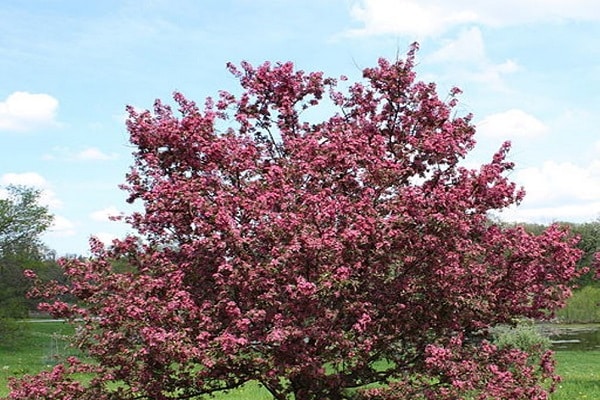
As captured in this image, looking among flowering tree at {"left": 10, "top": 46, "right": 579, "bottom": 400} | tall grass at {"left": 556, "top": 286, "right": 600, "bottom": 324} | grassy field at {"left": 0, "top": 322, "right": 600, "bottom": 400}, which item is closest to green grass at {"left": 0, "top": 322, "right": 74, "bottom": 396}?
grassy field at {"left": 0, "top": 322, "right": 600, "bottom": 400}

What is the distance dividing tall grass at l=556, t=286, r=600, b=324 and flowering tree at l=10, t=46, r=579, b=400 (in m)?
43.6

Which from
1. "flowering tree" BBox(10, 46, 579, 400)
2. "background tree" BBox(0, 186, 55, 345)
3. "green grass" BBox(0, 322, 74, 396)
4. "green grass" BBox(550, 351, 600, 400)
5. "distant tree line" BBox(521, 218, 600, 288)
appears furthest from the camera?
"distant tree line" BBox(521, 218, 600, 288)

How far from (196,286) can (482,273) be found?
2.89m

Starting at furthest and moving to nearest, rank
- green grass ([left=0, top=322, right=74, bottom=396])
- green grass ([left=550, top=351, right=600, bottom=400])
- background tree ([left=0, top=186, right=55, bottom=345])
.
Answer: background tree ([left=0, top=186, right=55, bottom=345])
green grass ([left=0, top=322, right=74, bottom=396])
green grass ([left=550, top=351, right=600, bottom=400])

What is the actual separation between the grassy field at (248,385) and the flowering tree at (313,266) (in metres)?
1.04

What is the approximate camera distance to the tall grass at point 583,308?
157 feet

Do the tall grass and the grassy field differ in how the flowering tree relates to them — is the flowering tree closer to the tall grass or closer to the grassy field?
the grassy field

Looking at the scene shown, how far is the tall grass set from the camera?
4797 centimetres

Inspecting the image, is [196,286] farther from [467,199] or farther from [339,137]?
[467,199]

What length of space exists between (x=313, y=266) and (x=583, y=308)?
47.6 m

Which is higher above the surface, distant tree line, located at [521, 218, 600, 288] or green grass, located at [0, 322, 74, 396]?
distant tree line, located at [521, 218, 600, 288]

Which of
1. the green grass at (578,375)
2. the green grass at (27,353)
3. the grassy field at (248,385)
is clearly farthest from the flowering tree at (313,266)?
the green grass at (27,353)

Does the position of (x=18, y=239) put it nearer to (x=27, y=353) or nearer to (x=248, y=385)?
(x=27, y=353)

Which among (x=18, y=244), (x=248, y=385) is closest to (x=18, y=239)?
(x=18, y=244)
